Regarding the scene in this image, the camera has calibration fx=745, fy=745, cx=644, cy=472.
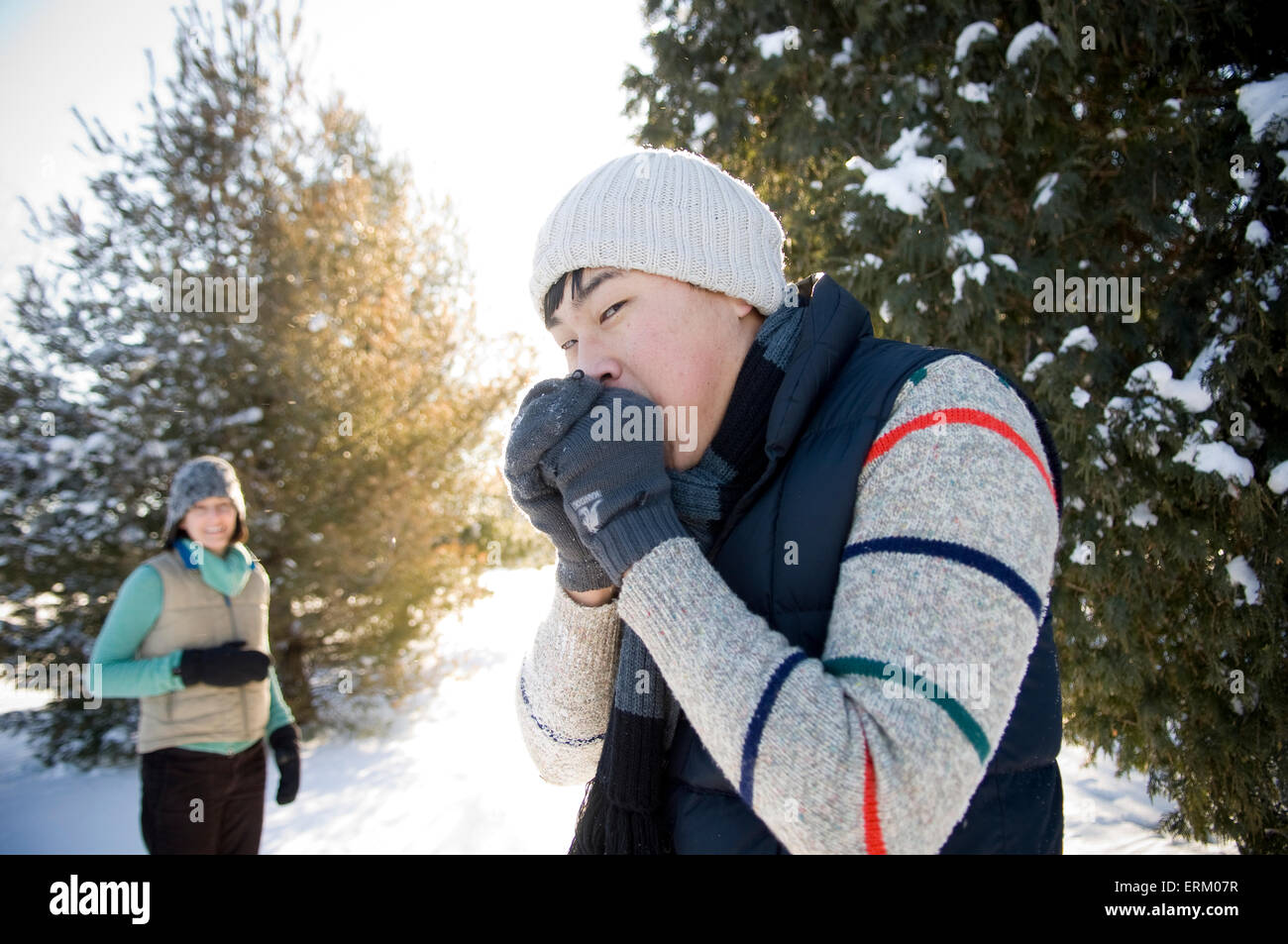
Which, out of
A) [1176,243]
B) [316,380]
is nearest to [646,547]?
[1176,243]

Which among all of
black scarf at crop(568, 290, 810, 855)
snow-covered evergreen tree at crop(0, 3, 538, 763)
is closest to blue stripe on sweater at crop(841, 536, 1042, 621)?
black scarf at crop(568, 290, 810, 855)

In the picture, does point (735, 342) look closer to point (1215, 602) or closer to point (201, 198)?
point (1215, 602)

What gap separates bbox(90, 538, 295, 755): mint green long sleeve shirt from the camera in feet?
10.7

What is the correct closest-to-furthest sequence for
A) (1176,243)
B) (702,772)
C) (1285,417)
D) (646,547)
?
(646,547) < (702,772) < (1285,417) < (1176,243)

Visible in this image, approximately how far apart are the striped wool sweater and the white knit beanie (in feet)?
1.64

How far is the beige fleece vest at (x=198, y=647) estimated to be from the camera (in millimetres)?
3330

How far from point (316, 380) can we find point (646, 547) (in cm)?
601

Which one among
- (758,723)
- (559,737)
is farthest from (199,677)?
(758,723)

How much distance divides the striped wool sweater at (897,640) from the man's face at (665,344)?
1.19 ft

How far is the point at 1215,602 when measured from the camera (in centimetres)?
344

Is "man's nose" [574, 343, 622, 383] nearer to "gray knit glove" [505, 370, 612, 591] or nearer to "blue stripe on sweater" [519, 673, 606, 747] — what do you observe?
"gray knit glove" [505, 370, 612, 591]

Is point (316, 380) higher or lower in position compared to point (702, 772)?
higher

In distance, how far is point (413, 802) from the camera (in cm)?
544

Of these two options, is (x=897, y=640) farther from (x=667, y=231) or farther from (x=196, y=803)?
(x=196, y=803)
